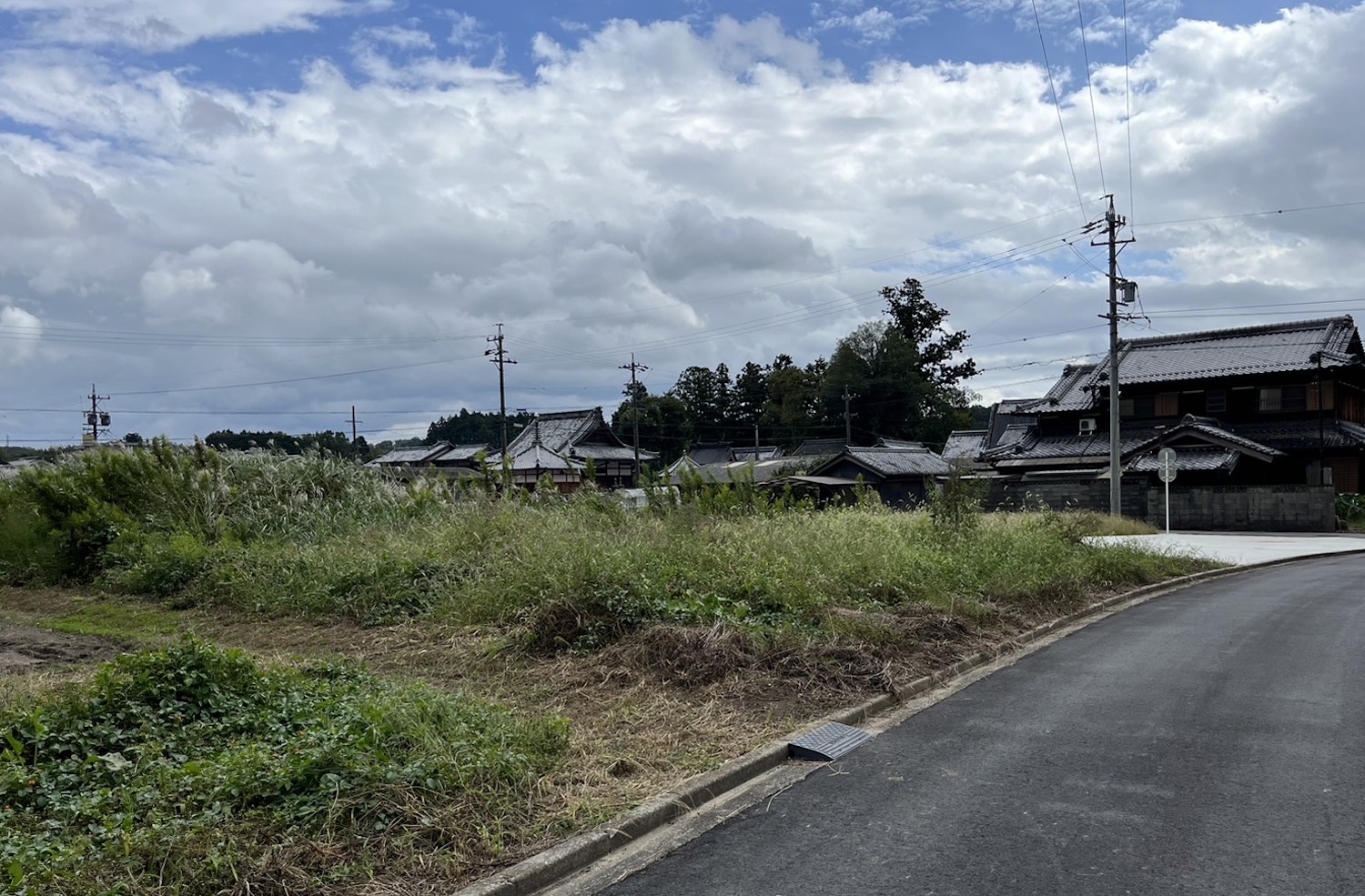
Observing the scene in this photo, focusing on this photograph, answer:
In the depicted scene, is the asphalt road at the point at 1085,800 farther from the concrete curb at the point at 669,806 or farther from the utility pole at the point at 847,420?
the utility pole at the point at 847,420

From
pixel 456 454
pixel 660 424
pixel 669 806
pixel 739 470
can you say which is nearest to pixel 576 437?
pixel 660 424

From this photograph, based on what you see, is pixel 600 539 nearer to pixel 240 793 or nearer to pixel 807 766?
pixel 807 766

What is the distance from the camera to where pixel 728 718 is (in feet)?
20.0

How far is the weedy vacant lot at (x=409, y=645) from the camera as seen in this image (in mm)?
3975

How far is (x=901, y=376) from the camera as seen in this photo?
55562 millimetres

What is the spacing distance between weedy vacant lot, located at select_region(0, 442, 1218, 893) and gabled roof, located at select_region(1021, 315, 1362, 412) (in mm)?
25420

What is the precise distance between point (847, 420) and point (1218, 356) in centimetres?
1886

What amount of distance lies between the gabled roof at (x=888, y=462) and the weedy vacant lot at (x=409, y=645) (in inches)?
893

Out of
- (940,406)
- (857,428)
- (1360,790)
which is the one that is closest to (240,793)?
(1360,790)

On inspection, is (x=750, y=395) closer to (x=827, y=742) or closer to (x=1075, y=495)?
(x=1075, y=495)

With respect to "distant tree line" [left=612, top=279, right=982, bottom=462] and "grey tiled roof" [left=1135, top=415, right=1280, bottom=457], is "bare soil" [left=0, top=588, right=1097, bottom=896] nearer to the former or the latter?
"grey tiled roof" [left=1135, top=415, right=1280, bottom=457]

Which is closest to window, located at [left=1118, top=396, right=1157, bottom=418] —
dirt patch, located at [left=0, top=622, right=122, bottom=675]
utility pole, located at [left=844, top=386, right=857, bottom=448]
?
utility pole, located at [left=844, top=386, right=857, bottom=448]

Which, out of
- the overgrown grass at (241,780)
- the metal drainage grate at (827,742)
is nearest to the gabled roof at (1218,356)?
the metal drainage grate at (827,742)

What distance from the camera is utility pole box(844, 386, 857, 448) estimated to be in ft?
175
